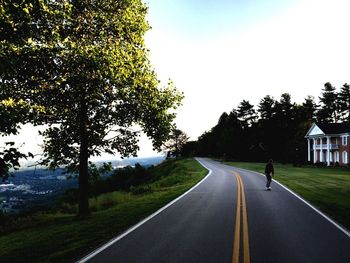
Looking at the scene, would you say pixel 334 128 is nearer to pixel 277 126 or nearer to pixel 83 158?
pixel 277 126

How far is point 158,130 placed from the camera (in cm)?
1461

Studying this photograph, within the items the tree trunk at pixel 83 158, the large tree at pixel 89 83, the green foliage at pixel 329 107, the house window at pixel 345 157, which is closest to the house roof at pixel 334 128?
the house window at pixel 345 157

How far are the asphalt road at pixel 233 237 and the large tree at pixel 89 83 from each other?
4332 mm

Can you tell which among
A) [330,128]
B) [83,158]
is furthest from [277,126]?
[83,158]

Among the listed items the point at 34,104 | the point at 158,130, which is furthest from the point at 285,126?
the point at 34,104

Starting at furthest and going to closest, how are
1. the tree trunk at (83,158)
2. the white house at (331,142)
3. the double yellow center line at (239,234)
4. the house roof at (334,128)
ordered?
1. the house roof at (334,128)
2. the white house at (331,142)
3. the tree trunk at (83,158)
4. the double yellow center line at (239,234)

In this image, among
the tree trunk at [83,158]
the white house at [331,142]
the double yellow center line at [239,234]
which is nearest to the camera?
the double yellow center line at [239,234]

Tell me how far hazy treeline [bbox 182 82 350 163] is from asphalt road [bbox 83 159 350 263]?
49.0m

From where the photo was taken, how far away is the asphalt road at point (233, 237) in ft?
24.7

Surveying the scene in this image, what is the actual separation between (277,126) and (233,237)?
215 ft

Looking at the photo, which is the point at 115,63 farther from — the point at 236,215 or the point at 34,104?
the point at 236,215

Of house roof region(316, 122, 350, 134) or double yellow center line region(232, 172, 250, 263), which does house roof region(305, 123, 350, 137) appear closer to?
house roof region(316, 122, 350, 134)

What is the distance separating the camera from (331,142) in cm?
5759

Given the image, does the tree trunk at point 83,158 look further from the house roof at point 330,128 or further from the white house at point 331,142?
the house roof at point 330,128
